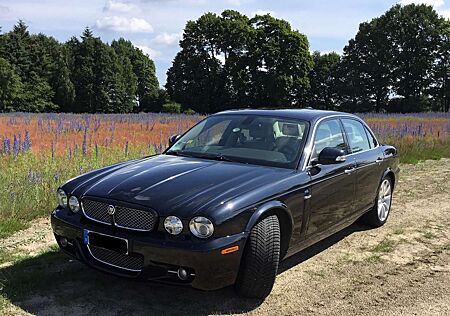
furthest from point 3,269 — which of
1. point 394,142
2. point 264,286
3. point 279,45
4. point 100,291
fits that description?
point 279,45

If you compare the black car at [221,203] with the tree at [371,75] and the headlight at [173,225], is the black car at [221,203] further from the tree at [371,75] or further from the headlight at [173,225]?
the tree at [371,75]

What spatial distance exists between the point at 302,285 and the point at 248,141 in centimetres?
153

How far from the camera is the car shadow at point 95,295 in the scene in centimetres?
390

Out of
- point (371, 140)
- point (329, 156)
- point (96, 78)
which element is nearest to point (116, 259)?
point (329, 156)

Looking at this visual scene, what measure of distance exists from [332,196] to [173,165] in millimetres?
1683

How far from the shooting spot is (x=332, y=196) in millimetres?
5102

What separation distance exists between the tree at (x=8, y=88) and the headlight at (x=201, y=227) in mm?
55999

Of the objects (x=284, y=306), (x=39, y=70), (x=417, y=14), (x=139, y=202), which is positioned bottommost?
(x=284, y=306)

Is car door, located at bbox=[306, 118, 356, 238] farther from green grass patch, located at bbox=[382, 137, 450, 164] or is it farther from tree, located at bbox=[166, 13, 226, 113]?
tree, located at bbox=[166, 13, 226, 113]

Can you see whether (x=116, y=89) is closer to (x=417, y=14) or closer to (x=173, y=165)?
(x=417, y=14)

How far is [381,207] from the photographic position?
671cm

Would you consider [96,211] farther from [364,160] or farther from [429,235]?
[429,235]

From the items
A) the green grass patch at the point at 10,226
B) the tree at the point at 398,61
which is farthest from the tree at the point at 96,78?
the green grass patch at the point at 10,226

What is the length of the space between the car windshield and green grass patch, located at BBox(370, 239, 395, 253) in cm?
172
